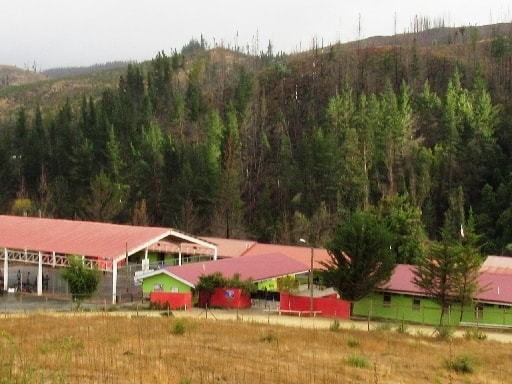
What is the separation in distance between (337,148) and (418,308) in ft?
95.8

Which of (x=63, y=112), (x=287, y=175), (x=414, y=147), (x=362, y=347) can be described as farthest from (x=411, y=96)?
(x=362, y=347)

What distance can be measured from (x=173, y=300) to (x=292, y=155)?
36.1m

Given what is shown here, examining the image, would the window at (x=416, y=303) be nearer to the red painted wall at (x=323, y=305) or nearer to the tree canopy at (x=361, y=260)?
the tree canopy at (x=361, y=260)

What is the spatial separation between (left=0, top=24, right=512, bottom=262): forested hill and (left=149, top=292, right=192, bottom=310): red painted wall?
44.8ft

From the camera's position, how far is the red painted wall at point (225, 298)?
110 feet

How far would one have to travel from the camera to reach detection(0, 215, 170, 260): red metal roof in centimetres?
3538

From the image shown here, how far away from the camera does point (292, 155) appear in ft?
218

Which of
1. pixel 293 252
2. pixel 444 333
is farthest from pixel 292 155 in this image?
pixel 444 333

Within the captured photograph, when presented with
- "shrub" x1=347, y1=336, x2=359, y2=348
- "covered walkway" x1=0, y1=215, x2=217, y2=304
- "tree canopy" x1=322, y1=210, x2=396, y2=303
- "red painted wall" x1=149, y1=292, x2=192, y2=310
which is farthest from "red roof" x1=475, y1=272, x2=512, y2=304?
"covered walkway" x1=0, y1=215, x2=217, y2=304

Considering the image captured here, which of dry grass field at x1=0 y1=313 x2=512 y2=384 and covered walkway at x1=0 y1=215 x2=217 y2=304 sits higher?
covered walkway at x1=0 y1=215 x2=217 y2=304

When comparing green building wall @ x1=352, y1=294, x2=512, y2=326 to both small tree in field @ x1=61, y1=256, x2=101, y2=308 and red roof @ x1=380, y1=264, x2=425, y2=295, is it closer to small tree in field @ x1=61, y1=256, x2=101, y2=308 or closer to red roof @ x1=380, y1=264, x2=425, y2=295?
red roof @ x1=380, y1=264, x2=425, y2=295

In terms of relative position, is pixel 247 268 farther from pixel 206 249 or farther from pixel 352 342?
pixel 352 342

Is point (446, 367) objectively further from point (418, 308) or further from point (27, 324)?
point (418, 308)

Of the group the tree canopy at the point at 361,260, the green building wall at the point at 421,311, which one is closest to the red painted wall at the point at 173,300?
the tree canopy at the point at 361,260
